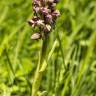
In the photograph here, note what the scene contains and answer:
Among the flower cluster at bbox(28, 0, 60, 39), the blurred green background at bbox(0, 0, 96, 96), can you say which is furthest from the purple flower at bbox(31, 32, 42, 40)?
the blurred green background at bbox(0, 0, 96, 96)

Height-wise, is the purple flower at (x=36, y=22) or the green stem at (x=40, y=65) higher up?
the purple flower at (x=36, y=22)

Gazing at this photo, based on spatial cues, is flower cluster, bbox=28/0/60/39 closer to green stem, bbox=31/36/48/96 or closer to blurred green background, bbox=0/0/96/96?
green stem, bbox=31/36/48/96

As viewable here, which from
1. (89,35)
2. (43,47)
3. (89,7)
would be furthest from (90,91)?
(89,7)

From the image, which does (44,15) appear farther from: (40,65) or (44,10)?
(40,65)

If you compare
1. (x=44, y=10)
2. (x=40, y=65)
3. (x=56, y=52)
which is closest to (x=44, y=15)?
(x=44, y=10)

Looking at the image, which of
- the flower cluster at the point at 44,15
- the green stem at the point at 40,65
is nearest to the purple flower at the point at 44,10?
the flower cluster at the point at 44,15

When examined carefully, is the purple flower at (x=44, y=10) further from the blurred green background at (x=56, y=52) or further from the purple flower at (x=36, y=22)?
the blurred green background at (x=56, y=52)
